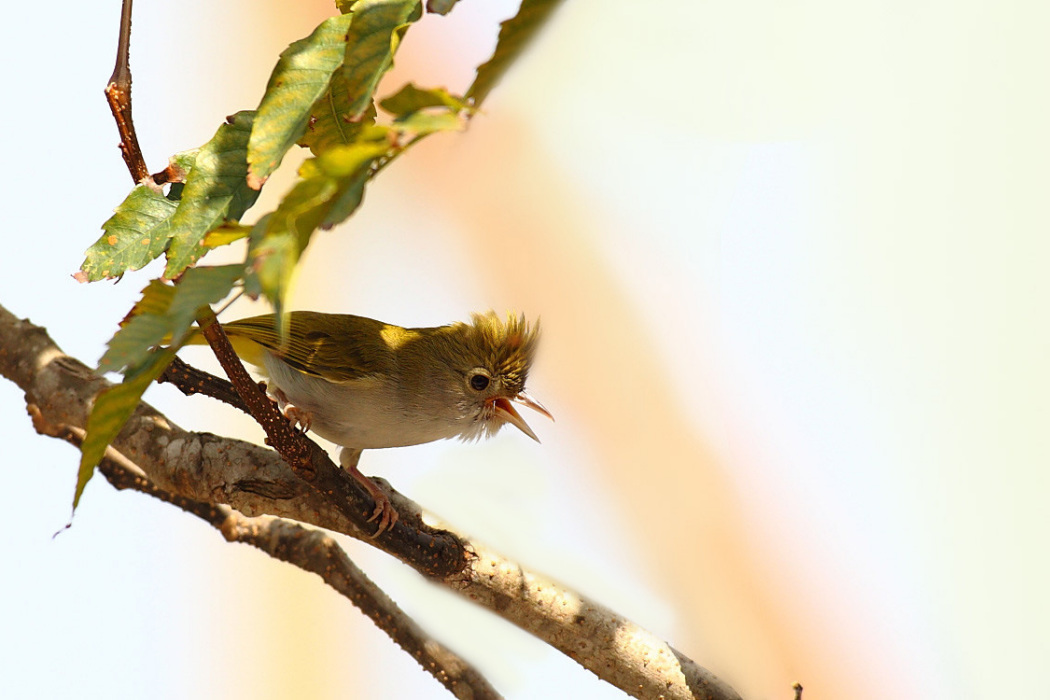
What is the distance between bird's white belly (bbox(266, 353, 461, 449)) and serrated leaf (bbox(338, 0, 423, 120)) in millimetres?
1086

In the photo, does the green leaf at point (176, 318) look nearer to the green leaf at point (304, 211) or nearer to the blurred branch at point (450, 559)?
the green leaf at point (304, 211)

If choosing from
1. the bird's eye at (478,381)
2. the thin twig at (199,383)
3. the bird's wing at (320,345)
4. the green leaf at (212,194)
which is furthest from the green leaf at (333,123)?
the bird's eye at (478,381)

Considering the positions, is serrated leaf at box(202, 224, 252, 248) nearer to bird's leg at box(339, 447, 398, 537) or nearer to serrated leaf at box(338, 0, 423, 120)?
serrated leaf at box(338, 0, 423, 120)

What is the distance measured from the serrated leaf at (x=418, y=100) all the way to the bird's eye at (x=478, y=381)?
1184mm

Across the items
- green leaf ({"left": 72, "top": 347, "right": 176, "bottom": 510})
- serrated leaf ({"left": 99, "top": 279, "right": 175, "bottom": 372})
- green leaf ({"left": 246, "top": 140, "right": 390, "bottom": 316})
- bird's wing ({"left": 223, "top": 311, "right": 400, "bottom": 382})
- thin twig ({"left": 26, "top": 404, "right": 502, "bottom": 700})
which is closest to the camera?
green leaf ({"left": 246, "top": 140, "right": 390, "bottom": 316})

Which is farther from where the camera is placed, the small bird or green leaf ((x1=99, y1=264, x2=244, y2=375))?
the small bird

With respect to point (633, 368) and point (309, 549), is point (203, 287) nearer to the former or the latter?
point (309, 549)

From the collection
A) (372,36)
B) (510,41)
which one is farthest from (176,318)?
(510,41)

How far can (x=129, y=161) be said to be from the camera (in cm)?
99

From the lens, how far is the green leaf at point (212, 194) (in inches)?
32.6

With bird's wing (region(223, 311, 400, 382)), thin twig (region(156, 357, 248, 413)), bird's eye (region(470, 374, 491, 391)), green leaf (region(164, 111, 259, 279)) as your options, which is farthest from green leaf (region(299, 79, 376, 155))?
bird's eye (region(470, 374, 491, 391))

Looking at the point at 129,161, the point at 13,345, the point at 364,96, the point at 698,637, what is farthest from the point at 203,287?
the point at 698,637

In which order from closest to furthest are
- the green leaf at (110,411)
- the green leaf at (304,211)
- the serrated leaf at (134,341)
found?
1. the green leaf at (304,211)
2. the serrated leaf at (134,341)
3. the green leaf at (110,411)

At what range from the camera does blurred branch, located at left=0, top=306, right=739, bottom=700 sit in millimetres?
1369
